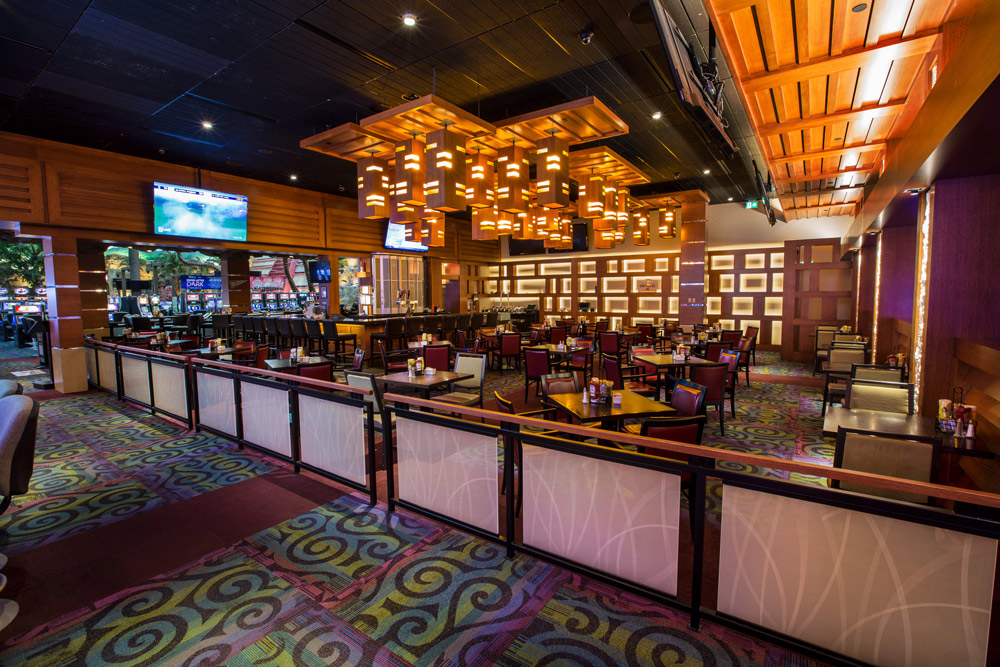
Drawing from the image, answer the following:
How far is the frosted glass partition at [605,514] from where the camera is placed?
2129 mm

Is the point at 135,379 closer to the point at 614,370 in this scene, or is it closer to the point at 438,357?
the point at 438,357

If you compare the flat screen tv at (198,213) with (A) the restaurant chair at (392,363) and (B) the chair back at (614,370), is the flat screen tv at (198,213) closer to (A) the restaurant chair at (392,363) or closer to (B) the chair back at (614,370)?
(A) the restaurant chair at (392,363)

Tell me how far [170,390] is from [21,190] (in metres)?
4.85

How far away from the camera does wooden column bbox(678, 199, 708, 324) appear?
12.8m

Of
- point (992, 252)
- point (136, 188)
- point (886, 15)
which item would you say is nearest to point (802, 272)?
point (992, 252)

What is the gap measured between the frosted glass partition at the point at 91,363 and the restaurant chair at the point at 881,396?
1090cm

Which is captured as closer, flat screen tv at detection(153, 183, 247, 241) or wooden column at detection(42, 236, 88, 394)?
wooden column at detection(42, 236, 88, 394)

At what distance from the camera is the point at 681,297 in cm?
1330

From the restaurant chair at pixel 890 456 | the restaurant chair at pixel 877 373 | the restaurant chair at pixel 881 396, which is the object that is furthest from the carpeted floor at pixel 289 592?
the restaurant chair at pixel 877 373

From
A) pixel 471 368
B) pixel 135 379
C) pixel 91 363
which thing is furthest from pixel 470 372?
pixel 91 363

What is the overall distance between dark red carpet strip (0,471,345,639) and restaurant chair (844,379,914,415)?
475 centimetres

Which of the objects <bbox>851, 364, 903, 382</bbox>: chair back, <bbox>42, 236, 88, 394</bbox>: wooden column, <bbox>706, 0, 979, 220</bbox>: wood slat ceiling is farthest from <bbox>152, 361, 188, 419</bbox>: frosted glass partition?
<bbox>851, 364, 903, 382</bbox>: chair back

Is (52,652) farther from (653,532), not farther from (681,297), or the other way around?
(681,297)

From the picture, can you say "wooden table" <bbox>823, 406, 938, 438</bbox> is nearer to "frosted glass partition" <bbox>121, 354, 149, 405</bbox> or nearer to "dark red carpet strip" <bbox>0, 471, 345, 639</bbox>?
"dark red carpet strip" <bbox>0, 471, 345, 639</bbox>
